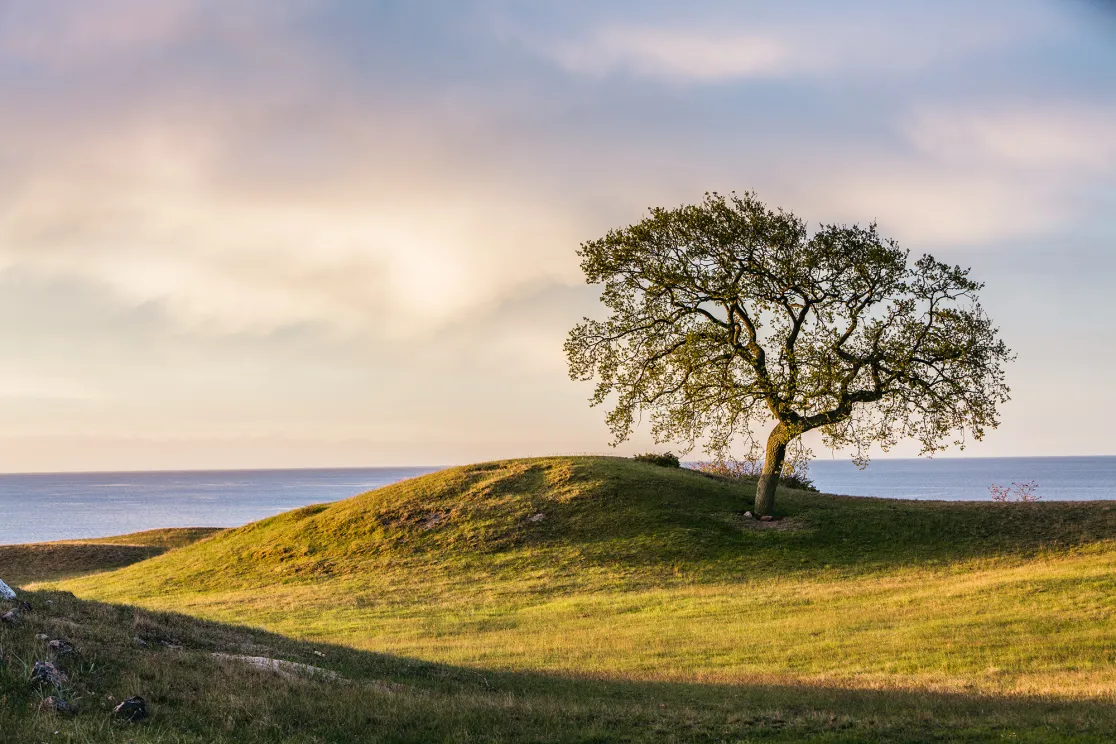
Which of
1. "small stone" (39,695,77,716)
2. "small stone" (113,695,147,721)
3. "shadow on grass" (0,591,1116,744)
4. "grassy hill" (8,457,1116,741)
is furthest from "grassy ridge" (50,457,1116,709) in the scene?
"small stone" (39,695,77,716)

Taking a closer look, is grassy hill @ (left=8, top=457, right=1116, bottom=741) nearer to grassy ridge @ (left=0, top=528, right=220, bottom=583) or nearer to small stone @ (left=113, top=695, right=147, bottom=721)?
small stone @ (left=113, top=695, right=147, bottom=721)

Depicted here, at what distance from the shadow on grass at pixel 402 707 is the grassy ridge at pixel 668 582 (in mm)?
2415

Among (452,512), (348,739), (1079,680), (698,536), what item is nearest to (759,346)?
(698,536)

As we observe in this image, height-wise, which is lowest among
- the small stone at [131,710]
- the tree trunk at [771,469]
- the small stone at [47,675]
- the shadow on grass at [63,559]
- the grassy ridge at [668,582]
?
the shadow on grass at [63,559]

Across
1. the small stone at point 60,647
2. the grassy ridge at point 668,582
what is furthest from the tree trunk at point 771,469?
the small stone at point 60,647

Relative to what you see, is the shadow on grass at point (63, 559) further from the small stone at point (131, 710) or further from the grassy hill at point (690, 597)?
the small stone at point (131, 710)

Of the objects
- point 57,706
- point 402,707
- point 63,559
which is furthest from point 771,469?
point 63,559

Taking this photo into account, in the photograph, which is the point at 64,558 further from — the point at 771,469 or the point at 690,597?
the point at 771,469

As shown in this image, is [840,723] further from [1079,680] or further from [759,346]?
[759,346]

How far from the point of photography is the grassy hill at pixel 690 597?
1419 cm

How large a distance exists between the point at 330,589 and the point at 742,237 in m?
24.2

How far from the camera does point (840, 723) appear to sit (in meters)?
12.1

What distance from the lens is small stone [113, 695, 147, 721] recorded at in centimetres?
1042

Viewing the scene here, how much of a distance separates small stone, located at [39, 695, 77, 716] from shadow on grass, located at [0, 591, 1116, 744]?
0.12 meters
